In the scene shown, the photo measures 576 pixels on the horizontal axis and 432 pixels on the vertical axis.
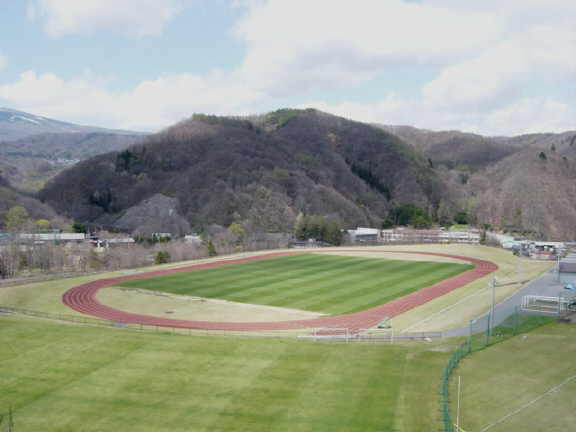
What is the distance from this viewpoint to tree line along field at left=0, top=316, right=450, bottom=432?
776 inches

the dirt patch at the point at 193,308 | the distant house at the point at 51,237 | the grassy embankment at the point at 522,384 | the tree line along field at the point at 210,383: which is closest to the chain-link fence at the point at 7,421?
the tree line along field at the point at 210,383

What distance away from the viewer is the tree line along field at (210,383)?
19.7 metres

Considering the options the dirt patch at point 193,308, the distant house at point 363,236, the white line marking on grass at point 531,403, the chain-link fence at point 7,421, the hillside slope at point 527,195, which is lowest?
the chain-link fence at point 7,421

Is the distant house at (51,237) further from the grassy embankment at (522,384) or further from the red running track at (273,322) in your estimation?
the grassy embankment at (522,384)

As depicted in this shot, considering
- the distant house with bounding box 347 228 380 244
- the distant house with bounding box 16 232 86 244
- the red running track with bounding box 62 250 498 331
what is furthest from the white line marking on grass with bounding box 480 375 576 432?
the distant house with bounding box 347 228 380 244

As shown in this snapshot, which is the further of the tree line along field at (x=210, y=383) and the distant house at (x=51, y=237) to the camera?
the distant house at (x=51, y=237)

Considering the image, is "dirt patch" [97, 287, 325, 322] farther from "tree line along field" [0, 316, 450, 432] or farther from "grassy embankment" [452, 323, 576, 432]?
"grassy embankment" [452, 323, 576, 432]

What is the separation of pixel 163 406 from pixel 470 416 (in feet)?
38.1

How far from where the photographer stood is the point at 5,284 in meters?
49.7

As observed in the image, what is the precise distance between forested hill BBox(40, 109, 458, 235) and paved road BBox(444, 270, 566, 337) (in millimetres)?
63378

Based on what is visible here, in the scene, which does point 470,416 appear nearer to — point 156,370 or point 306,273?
point 156,370

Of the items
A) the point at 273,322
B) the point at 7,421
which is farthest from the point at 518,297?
the point at 7,421

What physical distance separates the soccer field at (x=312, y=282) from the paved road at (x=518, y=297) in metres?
8.86

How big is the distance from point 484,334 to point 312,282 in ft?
78.0
